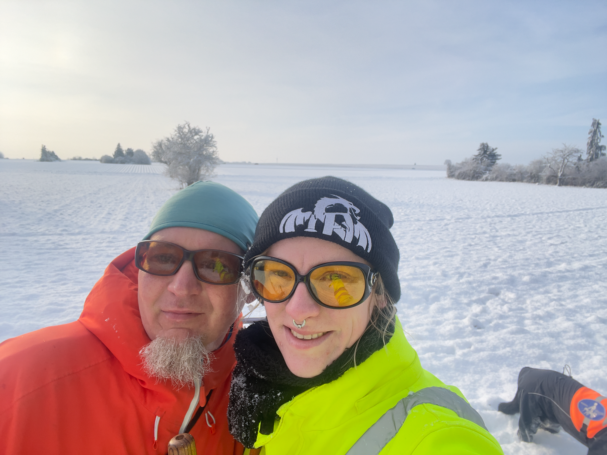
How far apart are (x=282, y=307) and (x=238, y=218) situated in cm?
72

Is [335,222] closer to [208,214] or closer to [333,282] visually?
[333,282]

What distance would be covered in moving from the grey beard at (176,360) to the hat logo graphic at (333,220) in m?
0.83

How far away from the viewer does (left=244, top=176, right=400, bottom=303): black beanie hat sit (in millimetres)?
1298

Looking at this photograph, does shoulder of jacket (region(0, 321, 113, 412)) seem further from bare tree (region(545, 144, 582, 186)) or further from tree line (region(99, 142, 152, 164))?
tree line (region(99, 142, 152, 164))

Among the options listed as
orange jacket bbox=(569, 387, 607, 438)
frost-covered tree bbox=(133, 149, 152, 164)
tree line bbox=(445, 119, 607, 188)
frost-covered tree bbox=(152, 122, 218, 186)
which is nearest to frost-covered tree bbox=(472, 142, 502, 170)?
tree line bbox=(445, 119, 607, 188)

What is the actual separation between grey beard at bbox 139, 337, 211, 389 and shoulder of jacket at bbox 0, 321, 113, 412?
20 centimetres

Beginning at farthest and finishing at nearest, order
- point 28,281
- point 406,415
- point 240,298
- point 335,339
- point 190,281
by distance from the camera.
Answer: point 28,281 → point 240,298 → point 190,281 → point 335,339 → point 406,415

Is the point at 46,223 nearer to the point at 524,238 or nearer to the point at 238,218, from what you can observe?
the point at 238,218

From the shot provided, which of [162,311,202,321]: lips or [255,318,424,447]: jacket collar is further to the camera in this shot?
[162,311,202,321]: lips

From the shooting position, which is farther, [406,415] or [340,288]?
[340,288]

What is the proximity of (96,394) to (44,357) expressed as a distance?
26 centimetres

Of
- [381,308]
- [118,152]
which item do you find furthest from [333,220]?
[118,152]

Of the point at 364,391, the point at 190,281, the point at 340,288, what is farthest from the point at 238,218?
the point at 364,391

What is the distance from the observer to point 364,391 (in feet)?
3.81
